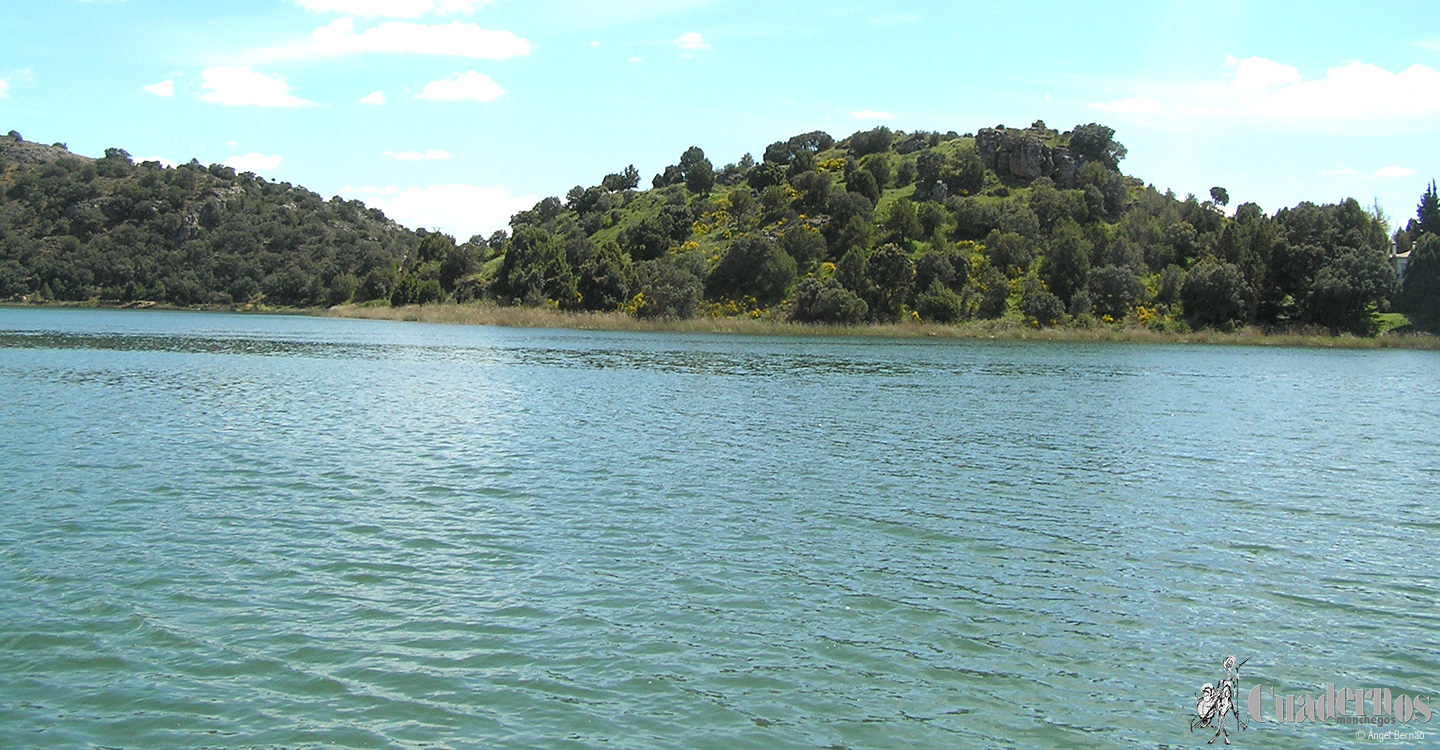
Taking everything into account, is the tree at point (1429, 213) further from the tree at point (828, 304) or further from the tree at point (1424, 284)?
the tree at point (828, 304)

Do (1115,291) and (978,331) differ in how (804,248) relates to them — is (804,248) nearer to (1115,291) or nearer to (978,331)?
(978,331)

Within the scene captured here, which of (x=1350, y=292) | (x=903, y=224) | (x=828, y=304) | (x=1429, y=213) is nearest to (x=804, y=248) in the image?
(x=903, y=224)

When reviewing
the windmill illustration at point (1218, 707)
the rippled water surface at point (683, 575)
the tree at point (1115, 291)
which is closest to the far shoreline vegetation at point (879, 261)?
the tree at point (1115, 291)

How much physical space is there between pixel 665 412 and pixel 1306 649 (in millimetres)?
24336

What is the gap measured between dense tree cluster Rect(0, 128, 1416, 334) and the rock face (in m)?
0.53

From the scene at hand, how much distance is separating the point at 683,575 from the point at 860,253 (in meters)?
97.1

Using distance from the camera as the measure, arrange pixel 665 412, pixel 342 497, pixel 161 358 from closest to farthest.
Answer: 1. pixel 342 497
2. pixel 665 412
3. pixel 161 358

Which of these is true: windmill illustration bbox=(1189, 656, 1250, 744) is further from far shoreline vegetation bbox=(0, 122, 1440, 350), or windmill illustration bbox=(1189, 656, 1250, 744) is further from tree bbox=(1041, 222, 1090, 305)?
tree bbox=(1041, 222, 1090, 305)

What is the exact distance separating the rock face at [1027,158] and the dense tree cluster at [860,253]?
53 centimetres

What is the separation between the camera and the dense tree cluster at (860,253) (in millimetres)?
101500

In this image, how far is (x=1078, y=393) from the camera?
4362cm

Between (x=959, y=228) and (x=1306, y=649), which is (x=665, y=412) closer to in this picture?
(x=1306, y=649)

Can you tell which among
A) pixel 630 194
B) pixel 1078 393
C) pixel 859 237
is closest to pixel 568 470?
pixel 1078 393

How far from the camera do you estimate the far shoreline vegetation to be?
99.8 meters
